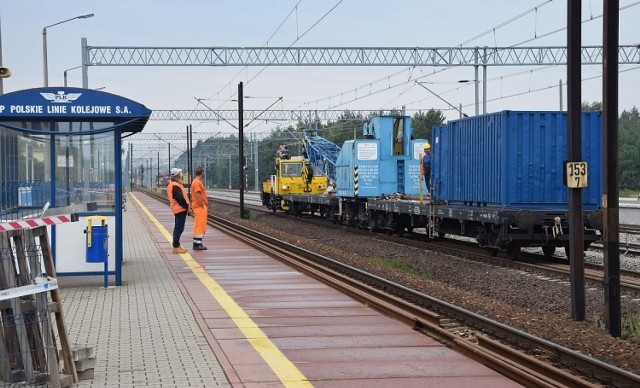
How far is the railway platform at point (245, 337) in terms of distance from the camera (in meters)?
7.45

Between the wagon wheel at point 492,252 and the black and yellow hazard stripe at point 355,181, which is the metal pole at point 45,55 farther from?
the wagon wheel at point 492,252

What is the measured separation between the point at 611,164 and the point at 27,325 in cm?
617

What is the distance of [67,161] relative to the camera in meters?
13.7

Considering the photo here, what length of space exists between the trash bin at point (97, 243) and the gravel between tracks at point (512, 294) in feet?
15.1

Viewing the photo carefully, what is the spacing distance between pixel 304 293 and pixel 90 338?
432cm

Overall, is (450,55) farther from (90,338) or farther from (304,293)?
Result: (90,338)

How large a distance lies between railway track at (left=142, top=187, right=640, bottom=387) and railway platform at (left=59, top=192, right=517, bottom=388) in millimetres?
Result: 142

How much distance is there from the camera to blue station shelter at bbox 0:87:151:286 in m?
12.5

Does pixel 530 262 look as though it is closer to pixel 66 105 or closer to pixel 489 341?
pixel 66 105

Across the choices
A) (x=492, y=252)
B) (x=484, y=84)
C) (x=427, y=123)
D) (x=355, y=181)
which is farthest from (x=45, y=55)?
(x=427, y=123)

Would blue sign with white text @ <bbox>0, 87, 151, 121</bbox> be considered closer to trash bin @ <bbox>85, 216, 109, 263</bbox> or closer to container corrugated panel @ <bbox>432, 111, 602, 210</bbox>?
trash bin @ <bbox>85, 216, 109, 263</bbox>

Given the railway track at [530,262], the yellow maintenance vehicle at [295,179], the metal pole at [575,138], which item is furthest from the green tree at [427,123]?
the metal pole at [575,138]

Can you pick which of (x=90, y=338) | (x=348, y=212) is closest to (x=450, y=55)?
(x=348, y=212)

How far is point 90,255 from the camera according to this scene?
507 inches
